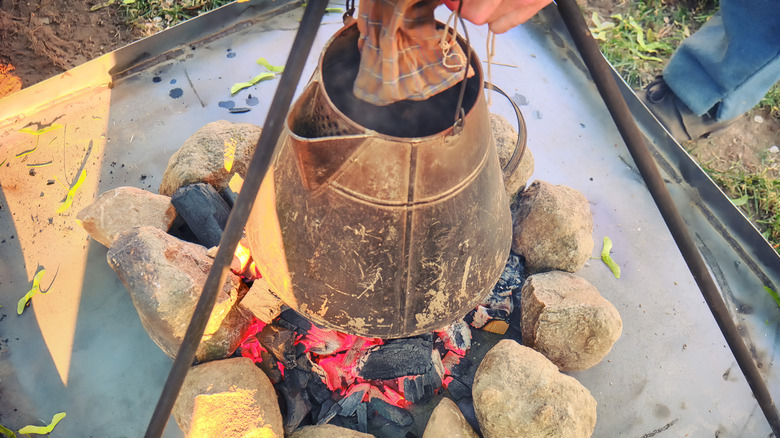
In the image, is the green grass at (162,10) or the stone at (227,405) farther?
the green grass at (162,10)

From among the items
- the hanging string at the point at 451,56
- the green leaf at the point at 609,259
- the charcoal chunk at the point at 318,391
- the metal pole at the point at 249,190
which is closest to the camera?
the metal pole at the point at 249,190

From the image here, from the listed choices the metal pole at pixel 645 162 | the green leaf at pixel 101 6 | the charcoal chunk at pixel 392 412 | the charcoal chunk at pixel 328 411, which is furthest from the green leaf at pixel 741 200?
the green leaf at pixel 101 6

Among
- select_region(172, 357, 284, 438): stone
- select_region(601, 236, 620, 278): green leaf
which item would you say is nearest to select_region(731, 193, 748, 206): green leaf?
select_region(601, 236, 620, 278): green leaf

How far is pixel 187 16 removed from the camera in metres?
3.93

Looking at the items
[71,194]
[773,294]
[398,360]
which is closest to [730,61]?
[773,294]

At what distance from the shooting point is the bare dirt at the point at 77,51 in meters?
3.67

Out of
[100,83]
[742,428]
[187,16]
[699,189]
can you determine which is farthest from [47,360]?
[699,189]

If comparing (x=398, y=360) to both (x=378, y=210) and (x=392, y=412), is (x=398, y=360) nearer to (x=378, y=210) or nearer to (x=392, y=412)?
(x=392, y=412)

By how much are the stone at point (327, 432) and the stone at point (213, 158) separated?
1.19 metres

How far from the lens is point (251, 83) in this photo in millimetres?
3215

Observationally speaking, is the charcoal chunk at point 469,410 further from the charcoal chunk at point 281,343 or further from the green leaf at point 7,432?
the green leaf at point 7,432

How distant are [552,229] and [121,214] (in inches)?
77.0

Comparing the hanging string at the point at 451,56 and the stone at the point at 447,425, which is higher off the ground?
the hanging string at the point at 451,56

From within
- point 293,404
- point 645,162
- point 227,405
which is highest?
point 645,162
